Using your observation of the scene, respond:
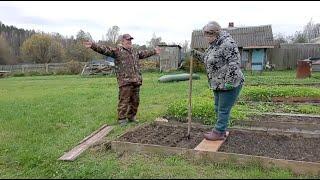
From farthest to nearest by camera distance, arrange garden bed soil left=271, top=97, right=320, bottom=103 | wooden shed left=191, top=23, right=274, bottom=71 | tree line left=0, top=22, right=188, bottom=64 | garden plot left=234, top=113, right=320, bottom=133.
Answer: tree line left=0, top=22, right=188, bottom=64 → wooden shed left=191, top=23, right=274, bottom=71 → garden bed soil left=271, top=97, right=320, bottom=103 → garden plot left=234, top=113, right=320, bottom=133

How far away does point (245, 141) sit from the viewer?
5656 mm

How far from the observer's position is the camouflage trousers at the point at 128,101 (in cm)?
751

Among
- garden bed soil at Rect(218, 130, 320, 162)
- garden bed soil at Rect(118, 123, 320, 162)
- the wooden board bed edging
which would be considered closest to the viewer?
the wooden board bed edging

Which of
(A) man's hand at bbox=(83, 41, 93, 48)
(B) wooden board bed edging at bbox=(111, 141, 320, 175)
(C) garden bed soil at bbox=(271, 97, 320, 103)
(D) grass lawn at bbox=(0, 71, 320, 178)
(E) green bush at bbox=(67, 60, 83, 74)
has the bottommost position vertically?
(D) grass lawn at bbox=(0, 71, 320, 178)

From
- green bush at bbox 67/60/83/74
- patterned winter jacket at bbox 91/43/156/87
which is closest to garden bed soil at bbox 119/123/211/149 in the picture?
patterned winter jacket at bbox 91/43/156/87

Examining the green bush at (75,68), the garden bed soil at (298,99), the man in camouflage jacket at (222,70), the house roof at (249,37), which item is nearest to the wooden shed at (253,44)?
the house roof at (249,37)

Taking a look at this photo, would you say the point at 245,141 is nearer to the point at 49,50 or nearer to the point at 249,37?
the point at 249,37

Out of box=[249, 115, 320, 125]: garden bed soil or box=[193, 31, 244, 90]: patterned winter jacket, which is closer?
box=[193, 31, 244, 90]: patterned winter jacket

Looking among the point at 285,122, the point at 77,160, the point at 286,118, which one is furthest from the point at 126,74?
the point at 286,118

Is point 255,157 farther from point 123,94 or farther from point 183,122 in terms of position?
point 123,94

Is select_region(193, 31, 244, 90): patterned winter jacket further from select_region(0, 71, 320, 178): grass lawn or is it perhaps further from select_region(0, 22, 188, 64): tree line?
select_region(0, 22, 188, 64): tree line

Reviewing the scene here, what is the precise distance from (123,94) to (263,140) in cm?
295

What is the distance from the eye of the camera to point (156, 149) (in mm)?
5258

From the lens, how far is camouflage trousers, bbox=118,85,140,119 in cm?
751
